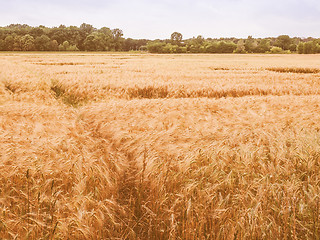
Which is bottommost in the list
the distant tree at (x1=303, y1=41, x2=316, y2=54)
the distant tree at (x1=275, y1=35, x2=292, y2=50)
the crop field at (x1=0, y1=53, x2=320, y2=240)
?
the crop field at (x1=0, y1=53, x2=320, y2=240)

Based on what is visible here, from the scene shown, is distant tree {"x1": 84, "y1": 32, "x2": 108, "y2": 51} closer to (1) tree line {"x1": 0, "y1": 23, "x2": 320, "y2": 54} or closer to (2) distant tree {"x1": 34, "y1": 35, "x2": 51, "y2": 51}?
(1) tree line {"x1": 0, "y1": 23, "x2": 320, "y2": 54}

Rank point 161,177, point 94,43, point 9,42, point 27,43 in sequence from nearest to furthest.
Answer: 1. point 161,177
2. point 27,43
3. point 9,42
4. point 94,43

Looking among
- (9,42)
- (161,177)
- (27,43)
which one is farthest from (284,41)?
(161,177)

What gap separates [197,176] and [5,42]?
3942 inches

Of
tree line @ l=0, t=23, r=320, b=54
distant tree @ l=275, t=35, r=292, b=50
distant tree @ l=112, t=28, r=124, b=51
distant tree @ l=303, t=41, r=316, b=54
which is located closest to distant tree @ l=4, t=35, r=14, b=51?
tree line @ l=0, t=23, r=320, b=54

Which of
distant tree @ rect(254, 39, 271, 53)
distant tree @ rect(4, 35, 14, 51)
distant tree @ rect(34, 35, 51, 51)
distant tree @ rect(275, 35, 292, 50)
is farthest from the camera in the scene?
distant tree @ rect(275, 35, 292, 50)

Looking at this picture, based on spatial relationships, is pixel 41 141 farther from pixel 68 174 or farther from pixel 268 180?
pixel 268 180

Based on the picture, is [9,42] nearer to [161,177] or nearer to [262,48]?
[262,48]

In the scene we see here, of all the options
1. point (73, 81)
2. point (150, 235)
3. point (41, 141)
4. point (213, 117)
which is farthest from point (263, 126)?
point (73, 81)

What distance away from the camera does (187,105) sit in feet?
18.5

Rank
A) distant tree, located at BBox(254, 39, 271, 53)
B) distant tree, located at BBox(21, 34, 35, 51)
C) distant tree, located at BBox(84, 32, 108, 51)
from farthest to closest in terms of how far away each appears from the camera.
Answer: distant tree, located at BBox(254, 39, 271, 53)
distant tree, located at BBox(84, 32, 108, 51)
distant tree, located at BBox(21, 34, 35, 51)

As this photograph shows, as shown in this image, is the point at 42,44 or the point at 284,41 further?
the point at 284,41

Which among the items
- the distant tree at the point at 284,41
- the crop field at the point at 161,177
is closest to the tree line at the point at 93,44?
the distant tree at the point at 284,41

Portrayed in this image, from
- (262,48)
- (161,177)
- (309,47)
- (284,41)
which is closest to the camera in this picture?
(161,177)
